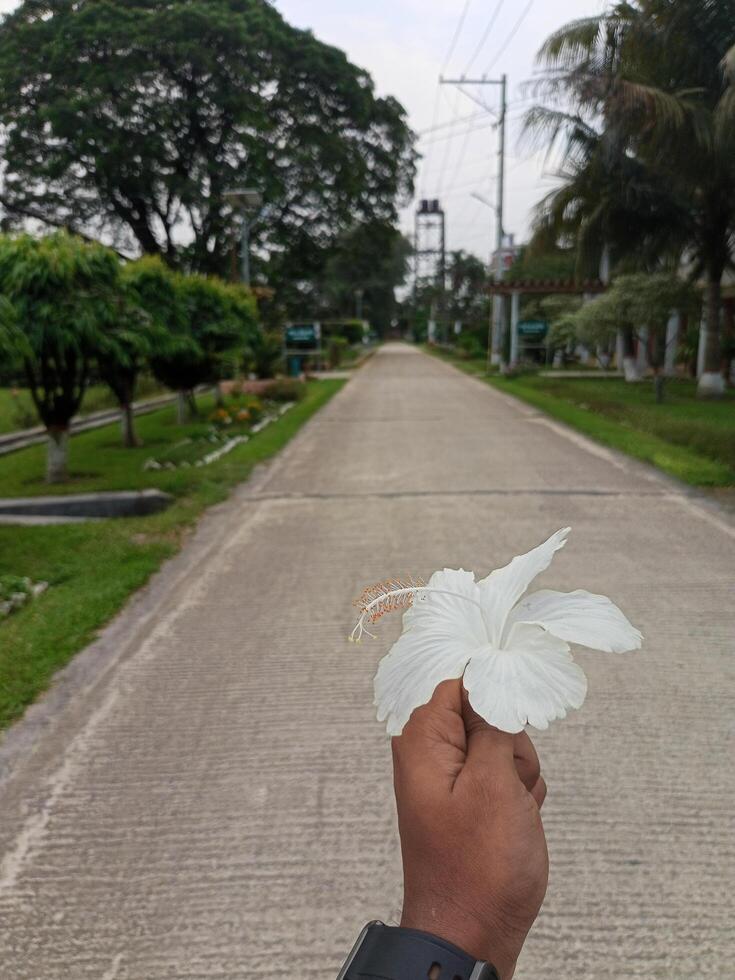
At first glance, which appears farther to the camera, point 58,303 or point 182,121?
point 182,121

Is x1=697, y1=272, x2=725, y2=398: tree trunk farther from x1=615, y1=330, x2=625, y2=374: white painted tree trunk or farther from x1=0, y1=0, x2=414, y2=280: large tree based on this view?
x1=0, y1=0, x2=414, y2=280: large tree

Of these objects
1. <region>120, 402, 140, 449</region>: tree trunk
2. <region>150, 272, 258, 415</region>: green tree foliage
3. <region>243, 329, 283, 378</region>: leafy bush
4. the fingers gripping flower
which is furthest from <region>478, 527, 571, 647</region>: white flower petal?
<region>243, 329, 283, 378</region>: leafy bush

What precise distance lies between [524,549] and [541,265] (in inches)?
1185

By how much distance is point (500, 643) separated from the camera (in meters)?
1.03

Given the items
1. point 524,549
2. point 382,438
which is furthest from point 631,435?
point 524,549

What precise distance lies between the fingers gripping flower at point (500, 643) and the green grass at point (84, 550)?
9.96 ft

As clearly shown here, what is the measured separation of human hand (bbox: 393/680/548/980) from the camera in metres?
0.95

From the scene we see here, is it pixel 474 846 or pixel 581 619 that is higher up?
pixel 581 619

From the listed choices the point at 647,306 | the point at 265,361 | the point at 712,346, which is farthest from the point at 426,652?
the point at 265,361

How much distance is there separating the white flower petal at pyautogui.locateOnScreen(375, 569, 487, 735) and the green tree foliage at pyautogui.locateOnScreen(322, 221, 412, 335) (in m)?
27.2

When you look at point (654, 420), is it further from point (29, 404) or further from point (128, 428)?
point (29, 404)

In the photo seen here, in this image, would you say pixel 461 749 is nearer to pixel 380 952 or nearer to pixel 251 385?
pixel 380 952

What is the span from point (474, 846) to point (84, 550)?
568cm

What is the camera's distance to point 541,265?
33.8m
